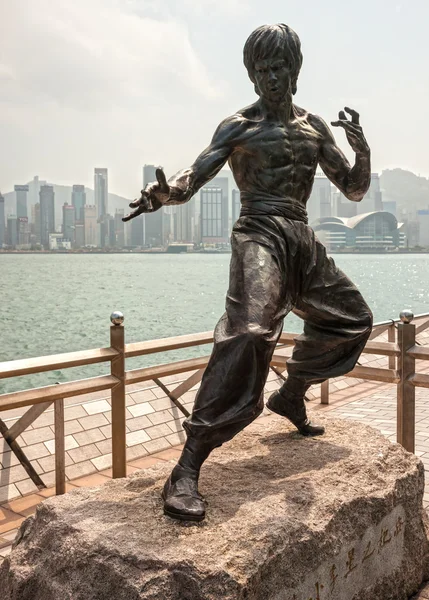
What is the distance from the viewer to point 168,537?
8.39 ft

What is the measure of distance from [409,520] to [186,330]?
818 inches

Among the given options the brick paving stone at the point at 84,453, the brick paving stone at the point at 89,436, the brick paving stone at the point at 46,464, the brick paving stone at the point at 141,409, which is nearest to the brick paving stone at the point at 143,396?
the brick paving stone at the point at 141,409

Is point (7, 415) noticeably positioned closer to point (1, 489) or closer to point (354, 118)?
point (1, 489)

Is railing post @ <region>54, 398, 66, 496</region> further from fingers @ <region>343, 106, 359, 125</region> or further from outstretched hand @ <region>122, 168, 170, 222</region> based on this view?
fingers @ <region>343, 106, 359, 125</region>

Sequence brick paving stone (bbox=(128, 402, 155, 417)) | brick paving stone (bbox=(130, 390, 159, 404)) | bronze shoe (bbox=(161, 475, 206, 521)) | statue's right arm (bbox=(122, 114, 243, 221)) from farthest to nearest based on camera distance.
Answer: brick paving stone (bbox=(130, 390, 159, 404))
brick paving stone (bbox=(128, 402, 155, 417))
statue's right arm (bbox=(122, 114, 243, 221))
bronze shoe (bbox=(161, 475, 206, 521))

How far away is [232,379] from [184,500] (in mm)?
542

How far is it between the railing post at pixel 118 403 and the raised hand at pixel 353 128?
1.91m

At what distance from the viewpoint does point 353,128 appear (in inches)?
137

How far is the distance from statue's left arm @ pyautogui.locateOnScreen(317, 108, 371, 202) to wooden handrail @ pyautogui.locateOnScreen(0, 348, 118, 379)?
1.81 meters

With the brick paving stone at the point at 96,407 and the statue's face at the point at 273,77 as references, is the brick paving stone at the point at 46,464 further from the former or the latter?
the statue's face at the point at 273,77

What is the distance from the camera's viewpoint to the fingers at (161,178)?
281cm

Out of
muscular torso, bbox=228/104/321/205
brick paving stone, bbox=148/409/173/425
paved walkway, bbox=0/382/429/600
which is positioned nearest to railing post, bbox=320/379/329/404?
paved walkway, bbox=0/382/429/600

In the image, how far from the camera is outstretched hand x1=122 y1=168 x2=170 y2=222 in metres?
2.82

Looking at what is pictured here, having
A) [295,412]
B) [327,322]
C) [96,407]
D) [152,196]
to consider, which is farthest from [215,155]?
[96,407]
